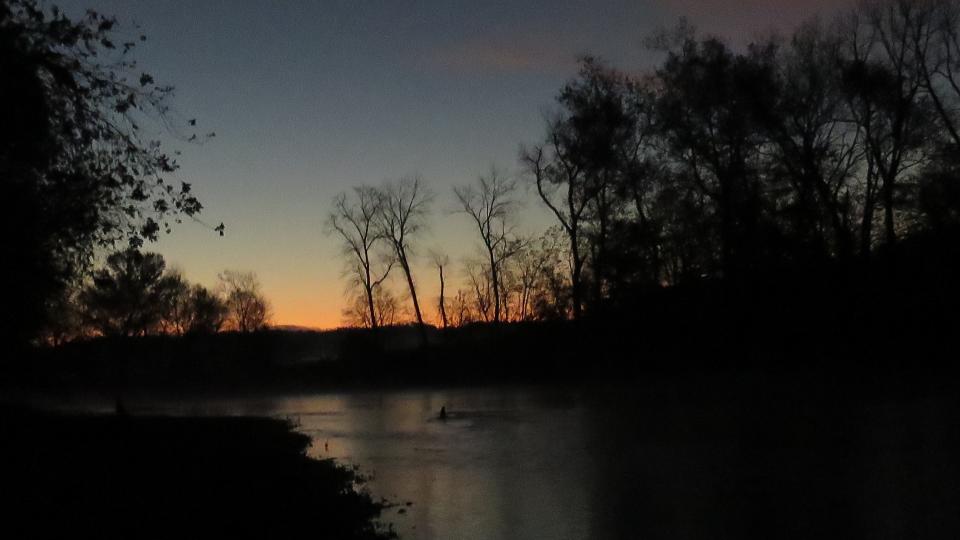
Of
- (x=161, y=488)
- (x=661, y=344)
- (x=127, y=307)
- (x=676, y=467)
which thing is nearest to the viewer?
(x=161, y=488)

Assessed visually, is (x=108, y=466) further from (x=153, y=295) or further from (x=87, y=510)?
(x=153, y=295)

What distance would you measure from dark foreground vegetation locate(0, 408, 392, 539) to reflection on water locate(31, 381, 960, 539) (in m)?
1.13

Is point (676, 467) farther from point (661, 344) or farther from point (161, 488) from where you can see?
point (661, 344)

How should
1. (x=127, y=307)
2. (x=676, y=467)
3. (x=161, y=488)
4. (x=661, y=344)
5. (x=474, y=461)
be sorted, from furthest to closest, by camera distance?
(x=127, y=307)
(x=661, y=344)
(x=474, y=461)
(x=676, y=467)
(x=161, y=488)

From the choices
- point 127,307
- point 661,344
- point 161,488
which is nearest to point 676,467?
point 161,488

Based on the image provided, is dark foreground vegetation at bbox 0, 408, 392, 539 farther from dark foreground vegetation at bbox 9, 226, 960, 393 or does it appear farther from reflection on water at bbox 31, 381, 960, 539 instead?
dark foreground vegetation at bbox 9, 226, 960, 393

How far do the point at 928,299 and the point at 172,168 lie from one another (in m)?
32.7

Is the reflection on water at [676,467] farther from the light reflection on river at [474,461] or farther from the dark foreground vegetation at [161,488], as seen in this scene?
the dark foreground vegetation at [161,488]

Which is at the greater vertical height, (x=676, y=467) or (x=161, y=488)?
(x=161, y=488)

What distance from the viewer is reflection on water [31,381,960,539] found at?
10.8m

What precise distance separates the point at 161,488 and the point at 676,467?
877 cm

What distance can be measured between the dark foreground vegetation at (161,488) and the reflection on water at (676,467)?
1.13 meters

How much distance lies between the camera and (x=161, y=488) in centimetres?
1135

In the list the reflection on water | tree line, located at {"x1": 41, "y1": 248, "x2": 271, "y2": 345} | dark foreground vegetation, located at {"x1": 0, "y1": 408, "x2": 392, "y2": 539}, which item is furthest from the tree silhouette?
dark foreground vegetation, located at {"x1": 0, "y1": 408, "x2": 392, "y2": 539}
